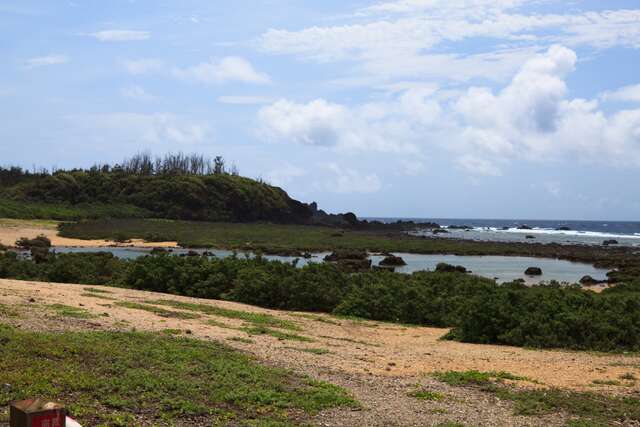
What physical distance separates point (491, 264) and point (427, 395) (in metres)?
39.2

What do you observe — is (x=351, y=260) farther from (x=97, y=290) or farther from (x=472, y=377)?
(x=472, y=377)

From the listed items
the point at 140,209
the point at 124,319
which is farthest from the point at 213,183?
the point at 124,319

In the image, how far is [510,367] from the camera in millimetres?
11141

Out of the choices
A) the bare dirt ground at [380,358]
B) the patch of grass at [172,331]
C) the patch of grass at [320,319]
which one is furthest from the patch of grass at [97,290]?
the patch of grass at [172,331]

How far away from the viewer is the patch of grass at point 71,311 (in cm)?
1208

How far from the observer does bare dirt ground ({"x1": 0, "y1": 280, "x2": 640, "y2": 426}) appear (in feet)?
25.7

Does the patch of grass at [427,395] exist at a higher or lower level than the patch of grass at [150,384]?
lower

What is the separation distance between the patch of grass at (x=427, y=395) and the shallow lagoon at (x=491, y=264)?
2747 cm

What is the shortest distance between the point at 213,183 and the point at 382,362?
92870mm

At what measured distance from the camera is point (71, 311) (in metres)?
12.5

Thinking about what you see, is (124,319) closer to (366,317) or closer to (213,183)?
(366,317)

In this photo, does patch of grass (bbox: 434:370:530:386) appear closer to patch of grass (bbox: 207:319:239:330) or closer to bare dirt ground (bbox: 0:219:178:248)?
patch of grass (bbox: 207:319:239:330)

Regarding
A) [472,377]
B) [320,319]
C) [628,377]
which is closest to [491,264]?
[320,319]

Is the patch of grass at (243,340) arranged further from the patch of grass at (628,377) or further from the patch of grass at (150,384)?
the patch of grass at (628,377)
